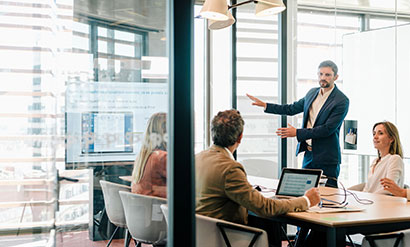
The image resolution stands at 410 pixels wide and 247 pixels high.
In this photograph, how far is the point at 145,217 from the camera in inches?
88.2

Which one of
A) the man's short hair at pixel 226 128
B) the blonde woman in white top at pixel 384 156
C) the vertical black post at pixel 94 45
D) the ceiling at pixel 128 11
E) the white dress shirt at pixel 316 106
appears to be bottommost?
the blonde woman in white top at pixel 384 156

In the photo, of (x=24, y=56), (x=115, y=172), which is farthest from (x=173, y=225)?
(x=24, y=56)

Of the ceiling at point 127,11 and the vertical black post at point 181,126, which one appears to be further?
the ceiling at point 127,11

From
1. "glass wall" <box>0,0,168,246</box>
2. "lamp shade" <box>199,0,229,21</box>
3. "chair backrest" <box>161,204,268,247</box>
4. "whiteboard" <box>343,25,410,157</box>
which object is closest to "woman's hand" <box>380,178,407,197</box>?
"chair backrest" <box>161,204,268,247</box>

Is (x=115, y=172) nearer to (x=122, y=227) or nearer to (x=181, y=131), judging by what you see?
(x=122, y=227)

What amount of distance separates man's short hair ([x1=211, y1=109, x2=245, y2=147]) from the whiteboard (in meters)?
3.15

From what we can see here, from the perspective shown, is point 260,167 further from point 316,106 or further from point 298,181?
point 298,181

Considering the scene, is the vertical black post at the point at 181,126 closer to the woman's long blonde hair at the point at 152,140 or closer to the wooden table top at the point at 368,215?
the woman's long blonde hair at the point at 152,140

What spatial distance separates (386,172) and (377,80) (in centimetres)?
222

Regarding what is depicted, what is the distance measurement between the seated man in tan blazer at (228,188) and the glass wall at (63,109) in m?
0.53

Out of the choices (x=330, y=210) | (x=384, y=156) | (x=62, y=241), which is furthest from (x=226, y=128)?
(x=384, y=156)

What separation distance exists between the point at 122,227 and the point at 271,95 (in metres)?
3.64

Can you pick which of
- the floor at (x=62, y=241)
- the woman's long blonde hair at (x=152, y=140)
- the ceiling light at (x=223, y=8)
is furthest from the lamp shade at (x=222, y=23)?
the floor at (x=62, y=241)

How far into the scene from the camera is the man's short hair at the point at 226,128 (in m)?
2.77
